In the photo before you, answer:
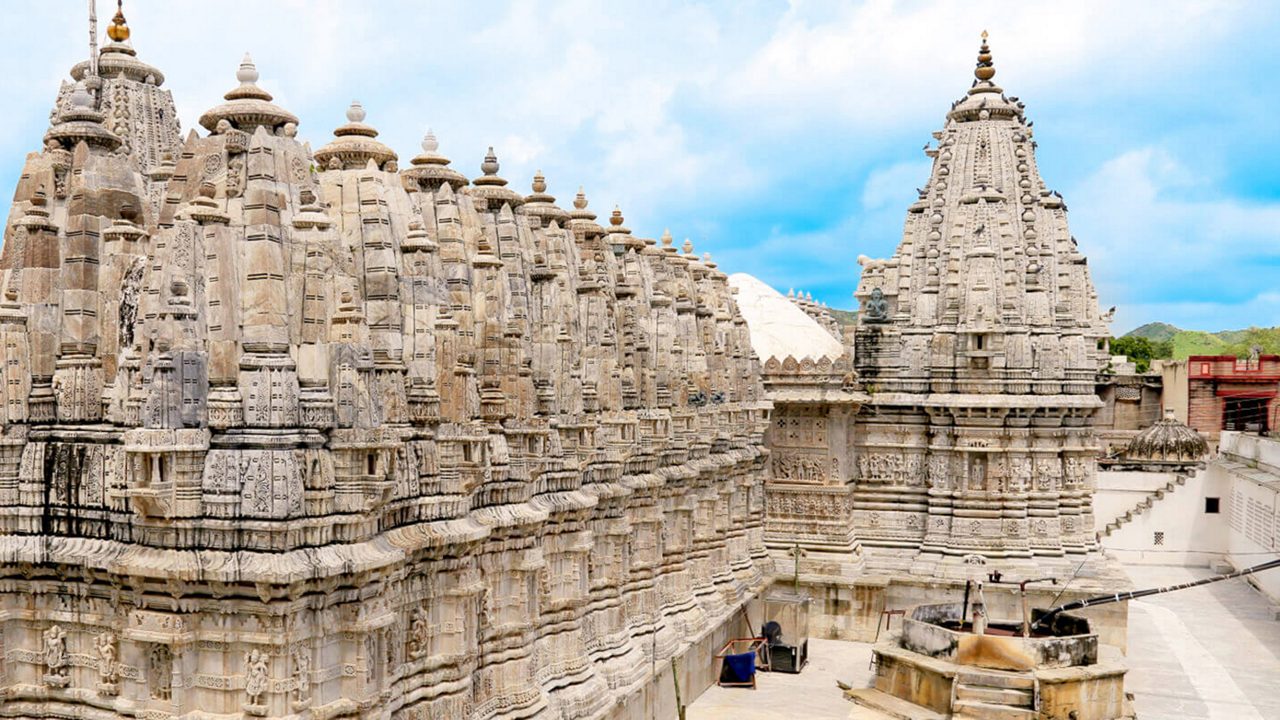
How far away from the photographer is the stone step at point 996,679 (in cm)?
2439

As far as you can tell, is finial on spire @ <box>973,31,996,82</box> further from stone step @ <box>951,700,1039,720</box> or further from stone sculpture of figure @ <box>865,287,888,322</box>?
stone step @ <box>951,700,1039,720</box>

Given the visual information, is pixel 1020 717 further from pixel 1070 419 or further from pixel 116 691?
pixel 116 691

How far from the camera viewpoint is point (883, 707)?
25.6 m

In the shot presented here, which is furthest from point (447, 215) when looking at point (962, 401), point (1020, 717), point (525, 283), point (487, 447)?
point (962, 401)

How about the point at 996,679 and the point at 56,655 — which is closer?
the point at 56,655

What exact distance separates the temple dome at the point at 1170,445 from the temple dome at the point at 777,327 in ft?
49.0

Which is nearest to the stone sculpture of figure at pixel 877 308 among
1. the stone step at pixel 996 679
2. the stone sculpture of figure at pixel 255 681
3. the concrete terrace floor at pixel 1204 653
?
the concrete terrace floor at pixel 1204 653

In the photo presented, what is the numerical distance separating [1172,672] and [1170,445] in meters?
20.1

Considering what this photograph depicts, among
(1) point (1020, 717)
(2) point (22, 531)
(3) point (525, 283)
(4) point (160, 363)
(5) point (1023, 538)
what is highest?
(3) point (525, 283)

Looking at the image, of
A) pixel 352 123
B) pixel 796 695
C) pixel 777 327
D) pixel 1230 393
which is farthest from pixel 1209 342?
pixel 352 123

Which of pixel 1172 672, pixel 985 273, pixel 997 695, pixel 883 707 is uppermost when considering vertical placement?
pixel 985 273

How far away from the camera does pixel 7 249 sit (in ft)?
51.4

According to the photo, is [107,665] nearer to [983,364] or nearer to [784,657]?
[784,657]

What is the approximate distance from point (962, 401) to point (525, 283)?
17.1 m
